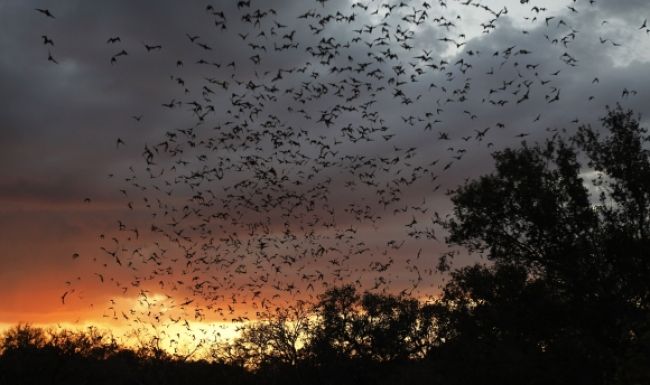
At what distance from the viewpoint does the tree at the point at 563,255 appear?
33.1 meters

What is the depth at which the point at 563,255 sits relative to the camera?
34844 millimetres

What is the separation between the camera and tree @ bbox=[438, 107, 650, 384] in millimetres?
33062

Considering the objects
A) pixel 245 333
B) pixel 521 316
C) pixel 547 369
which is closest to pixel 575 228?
pixel 521 316

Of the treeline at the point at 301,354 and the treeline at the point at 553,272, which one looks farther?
the treeline at the point at 301,354

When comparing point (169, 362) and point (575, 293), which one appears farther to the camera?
point (169, 362)

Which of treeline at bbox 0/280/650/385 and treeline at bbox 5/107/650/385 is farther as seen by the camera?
treeline at bbox 0/280/650/385

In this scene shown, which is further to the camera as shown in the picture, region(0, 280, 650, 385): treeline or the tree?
region(0, 280, 650, 385): treeline

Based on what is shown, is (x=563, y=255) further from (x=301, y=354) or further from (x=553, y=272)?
(x=301, y=354)

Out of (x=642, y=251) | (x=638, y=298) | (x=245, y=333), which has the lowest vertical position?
(x=638, y=298)

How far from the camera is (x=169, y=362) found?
8462 cm

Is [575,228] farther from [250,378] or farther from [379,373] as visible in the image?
[250,378]

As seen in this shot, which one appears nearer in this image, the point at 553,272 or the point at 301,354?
the point at 553,272

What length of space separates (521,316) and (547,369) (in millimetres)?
3987

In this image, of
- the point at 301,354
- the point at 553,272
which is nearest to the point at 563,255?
the point at 553,272
